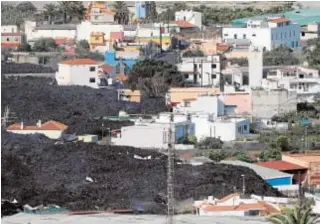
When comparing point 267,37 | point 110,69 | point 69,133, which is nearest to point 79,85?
point 110,69

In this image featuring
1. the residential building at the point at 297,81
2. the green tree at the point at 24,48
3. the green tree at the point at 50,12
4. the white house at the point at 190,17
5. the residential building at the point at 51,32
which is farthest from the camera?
the green tree at the point at 50,12

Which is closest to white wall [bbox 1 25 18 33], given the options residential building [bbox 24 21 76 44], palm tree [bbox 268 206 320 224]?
residential building [bbox 24 21 76 44]

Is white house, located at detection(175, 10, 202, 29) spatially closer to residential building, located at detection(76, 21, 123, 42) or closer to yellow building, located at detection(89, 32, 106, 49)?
residential building, located at detection(76, 21, 123, 42)

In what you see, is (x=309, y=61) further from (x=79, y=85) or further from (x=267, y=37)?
(x=79, y=85)

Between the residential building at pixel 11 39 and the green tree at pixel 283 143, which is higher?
the residential building at pixel 11 39

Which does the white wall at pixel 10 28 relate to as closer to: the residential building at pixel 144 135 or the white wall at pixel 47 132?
the white wall at pixel 47 132

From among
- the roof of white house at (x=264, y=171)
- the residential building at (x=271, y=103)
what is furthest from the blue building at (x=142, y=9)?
the roof of white house at (x=264, y=171)

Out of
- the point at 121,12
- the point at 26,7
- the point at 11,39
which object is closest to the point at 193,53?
the point at 11,39
